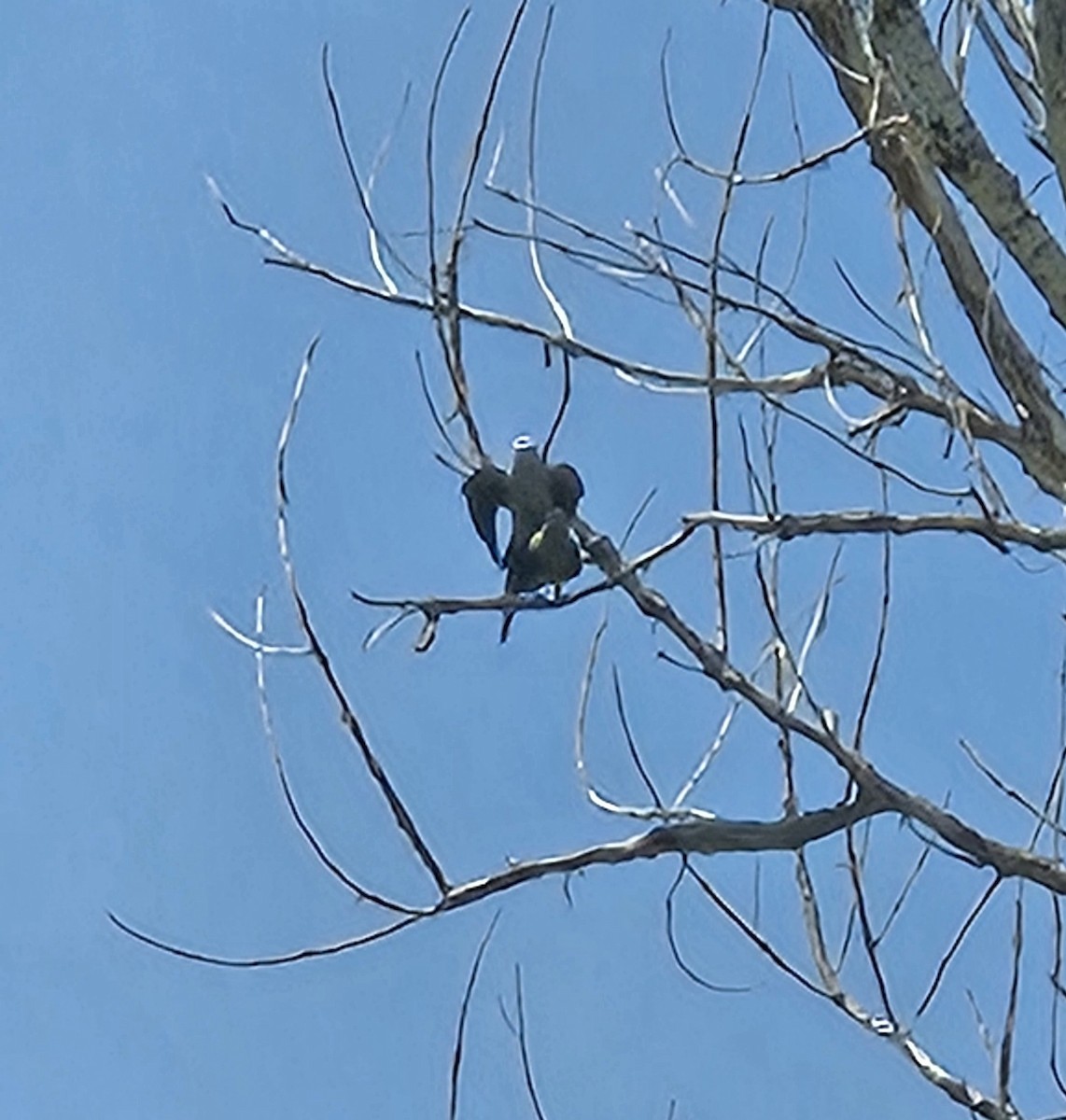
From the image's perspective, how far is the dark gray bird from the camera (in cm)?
255

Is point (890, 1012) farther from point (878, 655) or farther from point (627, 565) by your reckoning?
point (627, 565)

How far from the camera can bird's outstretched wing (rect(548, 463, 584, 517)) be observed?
258 centimetres

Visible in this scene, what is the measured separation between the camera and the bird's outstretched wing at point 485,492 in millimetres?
2559

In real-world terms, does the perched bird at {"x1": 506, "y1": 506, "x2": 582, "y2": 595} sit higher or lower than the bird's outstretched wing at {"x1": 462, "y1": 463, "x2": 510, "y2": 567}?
lower

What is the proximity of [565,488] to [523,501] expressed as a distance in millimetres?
64

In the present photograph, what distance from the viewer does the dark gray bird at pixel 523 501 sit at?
2.55 meters

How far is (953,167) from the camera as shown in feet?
8.14

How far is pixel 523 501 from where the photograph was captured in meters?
2.57

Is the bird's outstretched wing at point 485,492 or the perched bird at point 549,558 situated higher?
the bird's outstretched wing at point 485,492

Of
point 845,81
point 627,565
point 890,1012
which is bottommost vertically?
point 890,1012

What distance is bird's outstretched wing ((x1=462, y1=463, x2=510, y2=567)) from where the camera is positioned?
2.56 m

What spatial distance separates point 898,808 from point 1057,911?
0.37m

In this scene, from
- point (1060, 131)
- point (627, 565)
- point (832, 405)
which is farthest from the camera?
point (832, 405)

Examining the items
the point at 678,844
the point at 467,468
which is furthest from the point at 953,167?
the point at 678,844
